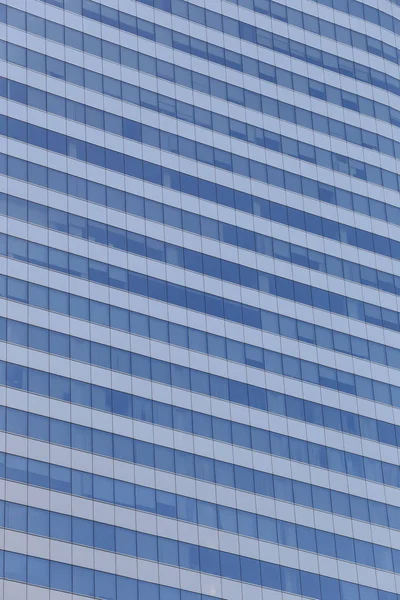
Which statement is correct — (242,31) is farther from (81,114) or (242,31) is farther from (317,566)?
(317,566)

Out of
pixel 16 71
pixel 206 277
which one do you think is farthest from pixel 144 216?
pixel 16 71

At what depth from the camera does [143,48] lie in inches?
4377

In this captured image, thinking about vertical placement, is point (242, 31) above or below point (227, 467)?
above

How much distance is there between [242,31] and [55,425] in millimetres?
34596

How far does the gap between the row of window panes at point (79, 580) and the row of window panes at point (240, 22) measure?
37.2 metres

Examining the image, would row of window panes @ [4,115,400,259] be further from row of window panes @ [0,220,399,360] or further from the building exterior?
row of window panes @ [0,220,399,360]

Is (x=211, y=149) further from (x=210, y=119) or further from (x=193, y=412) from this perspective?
(x=193, y=412)

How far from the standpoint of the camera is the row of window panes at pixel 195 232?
101500 mm

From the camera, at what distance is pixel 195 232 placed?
107 m

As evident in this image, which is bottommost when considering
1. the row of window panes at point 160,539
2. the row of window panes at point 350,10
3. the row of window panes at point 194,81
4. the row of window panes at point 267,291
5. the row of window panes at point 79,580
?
the row of window panes at point 79,580

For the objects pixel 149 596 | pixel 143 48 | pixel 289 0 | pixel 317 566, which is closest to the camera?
pixel 149 596

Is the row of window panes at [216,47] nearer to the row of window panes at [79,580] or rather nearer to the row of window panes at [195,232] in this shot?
the row of window panes at [195,232]

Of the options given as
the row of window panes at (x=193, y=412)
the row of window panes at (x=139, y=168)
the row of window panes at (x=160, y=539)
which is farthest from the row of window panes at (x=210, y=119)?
the row of window panes at (x=160, y=539)

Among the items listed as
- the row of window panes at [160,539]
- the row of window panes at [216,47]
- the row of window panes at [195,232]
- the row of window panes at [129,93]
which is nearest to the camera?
the row of window panes at [160,539]
